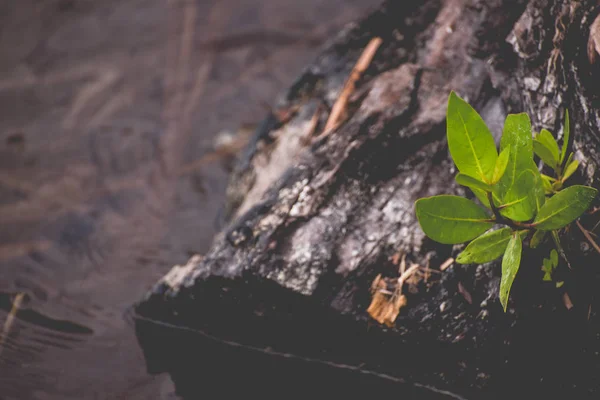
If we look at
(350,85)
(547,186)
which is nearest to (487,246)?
(547,186)

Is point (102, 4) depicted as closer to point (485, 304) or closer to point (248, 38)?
point (248, 38)

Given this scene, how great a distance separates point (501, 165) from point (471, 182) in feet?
0.26

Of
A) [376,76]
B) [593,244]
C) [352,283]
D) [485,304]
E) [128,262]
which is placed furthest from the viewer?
[128,262]

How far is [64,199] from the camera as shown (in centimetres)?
232

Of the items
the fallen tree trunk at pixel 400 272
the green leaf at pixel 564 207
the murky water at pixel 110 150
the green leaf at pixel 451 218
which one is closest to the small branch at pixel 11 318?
the murky water at pixel 110 150

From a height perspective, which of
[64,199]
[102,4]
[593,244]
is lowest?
[593,244]

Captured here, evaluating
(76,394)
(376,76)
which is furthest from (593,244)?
(76,394)

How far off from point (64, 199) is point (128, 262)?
20.8 inches

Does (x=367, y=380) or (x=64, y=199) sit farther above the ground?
(x=64, y=199)

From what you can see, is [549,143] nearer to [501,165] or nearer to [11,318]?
[501,165]

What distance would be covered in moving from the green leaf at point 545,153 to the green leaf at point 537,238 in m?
0.16

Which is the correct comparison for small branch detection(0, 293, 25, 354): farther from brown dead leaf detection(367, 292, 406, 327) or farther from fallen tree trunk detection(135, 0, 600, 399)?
brown dead leaf detection(367, 292, 406, 327)

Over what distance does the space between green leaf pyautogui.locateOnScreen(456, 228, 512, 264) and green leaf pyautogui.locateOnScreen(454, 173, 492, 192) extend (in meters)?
0.11

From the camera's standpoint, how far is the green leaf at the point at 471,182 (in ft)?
3.51
